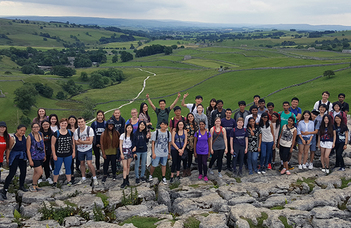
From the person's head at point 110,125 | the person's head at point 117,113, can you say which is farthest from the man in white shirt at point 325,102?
the person's head at point 110,125

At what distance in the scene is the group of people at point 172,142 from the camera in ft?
34.7

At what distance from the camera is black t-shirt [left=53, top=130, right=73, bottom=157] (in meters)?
10.6

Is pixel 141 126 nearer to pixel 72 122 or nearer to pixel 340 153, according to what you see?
pixel 72 122

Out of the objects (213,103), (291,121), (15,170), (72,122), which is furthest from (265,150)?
(15,170)

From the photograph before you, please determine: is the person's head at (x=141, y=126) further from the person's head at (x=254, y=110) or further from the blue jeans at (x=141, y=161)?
the person's head at (x=254, y=110)

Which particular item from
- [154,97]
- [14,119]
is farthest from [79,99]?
[154,97]

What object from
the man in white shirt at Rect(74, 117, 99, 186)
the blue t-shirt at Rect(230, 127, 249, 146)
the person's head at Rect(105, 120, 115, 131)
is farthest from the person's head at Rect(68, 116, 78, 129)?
the blue t-shirt at Rect(230, 127, 249, 146)

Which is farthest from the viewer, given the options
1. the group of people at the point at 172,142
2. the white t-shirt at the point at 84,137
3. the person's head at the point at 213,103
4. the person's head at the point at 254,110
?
the person's head at the point at 213,103

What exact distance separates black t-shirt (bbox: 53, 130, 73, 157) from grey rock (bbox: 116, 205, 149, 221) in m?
3.62

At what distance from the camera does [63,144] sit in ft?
35.1

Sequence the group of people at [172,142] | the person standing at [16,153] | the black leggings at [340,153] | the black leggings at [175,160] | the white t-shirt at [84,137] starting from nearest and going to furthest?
1. the person standing at [16,153]
2. the group of people at [172,142]
3. the white t-shirt at [84,137]
4. the black leggings at [175,160]
5. the black leggings at [340,153]

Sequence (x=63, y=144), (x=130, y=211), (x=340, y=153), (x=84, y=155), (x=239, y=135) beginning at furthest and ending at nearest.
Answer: (x=340, y=153)
(x=239, y=135)
(x=84, y=155)
(x=63, y=144)
(x=130, y=211)

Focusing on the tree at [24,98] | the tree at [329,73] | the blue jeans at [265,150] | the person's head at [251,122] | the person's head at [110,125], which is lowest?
the tree at [24,98]

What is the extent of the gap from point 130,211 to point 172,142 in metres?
3.43
